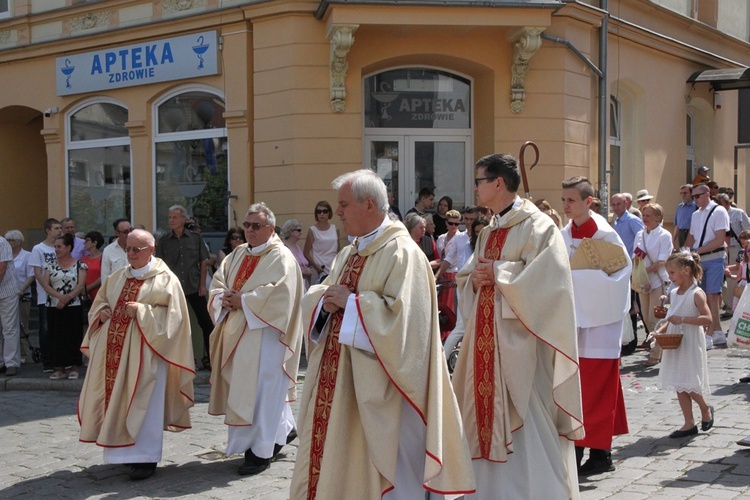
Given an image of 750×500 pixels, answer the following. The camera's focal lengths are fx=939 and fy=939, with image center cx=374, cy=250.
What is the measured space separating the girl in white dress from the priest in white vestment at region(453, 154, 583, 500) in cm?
208

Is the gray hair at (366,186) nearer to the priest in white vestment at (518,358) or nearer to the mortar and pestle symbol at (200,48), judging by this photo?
the priest in white vestment at (518,358)

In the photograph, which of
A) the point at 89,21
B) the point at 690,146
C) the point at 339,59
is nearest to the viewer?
the point at 339,59

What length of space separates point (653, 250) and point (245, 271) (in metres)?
5.85

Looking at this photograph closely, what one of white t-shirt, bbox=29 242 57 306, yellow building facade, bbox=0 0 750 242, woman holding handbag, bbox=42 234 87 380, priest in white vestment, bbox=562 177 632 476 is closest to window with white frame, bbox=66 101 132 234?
yellow building facade, bbox=0 0 750 242

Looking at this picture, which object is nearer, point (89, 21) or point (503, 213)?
point (503, 213)

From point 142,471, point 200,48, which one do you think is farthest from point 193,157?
point 142,471

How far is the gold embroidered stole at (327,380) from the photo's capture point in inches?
183

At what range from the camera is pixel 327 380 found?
4711 mm

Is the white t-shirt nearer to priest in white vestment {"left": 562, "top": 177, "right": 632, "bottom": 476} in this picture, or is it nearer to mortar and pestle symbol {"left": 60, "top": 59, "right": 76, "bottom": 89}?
mortar and pestle symbol {"left": 60, "top": 59, "right": 76, "bottom": 89}

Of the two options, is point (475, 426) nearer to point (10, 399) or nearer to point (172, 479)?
point (172, 479)

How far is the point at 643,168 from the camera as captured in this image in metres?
16.0

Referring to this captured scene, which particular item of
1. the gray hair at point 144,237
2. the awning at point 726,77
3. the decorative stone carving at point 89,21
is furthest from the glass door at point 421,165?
the gray hair at point 144,237

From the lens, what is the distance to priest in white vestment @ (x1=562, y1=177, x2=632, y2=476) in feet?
19.9

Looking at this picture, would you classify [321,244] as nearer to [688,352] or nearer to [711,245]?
[711,245]
